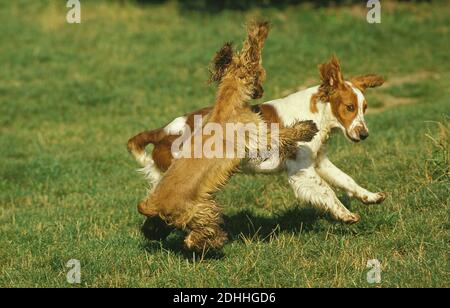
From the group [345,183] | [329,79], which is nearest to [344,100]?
[329,79]

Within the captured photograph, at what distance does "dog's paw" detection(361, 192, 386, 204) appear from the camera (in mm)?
6449

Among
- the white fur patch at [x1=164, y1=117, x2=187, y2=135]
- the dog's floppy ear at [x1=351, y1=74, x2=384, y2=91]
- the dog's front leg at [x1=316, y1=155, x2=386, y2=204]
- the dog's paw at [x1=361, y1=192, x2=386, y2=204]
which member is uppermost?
the dog's floppy ear at [x1=351, y1=74, x2=384, y2=91]

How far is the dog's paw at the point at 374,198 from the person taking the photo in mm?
6449

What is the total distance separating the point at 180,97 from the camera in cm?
1283

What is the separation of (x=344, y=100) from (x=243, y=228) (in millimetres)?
1474

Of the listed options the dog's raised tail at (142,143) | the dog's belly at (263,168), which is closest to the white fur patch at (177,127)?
the dog's raised tail at (142,143)

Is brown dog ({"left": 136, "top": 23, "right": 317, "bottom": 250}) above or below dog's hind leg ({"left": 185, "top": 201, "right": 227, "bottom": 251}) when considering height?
above

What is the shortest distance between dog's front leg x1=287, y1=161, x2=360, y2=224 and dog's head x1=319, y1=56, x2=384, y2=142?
1.51 ft

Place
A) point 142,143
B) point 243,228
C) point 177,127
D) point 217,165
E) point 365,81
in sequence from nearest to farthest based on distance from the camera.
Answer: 1. point 217,165
2. point 177,127
3. point 142,143
4. point 365,81
5. point 243,228

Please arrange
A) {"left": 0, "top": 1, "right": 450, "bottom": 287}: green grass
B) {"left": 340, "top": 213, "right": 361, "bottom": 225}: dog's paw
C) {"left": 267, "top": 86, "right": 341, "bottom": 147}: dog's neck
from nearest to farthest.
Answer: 1. {"left": 0, "top": 1, "right": 450, "bottom": 287}: green grass
2. {"left": 340, "top": 213, "right": 361, "bottom": 225}: dog's paw
3. {"left": 267, "top": 86, "right": 341, "bottom": 147}: dog's neck

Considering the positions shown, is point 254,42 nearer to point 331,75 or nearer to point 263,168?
point 331,75

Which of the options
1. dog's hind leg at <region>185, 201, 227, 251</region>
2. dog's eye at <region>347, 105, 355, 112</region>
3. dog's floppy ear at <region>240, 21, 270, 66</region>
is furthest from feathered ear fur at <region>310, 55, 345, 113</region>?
dog's hind leg at <region>185, 201, 227, 251</region>

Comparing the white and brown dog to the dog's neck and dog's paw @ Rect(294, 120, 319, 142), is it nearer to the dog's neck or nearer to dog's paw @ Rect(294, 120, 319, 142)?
the dog's neck

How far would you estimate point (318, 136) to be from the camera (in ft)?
21.5
